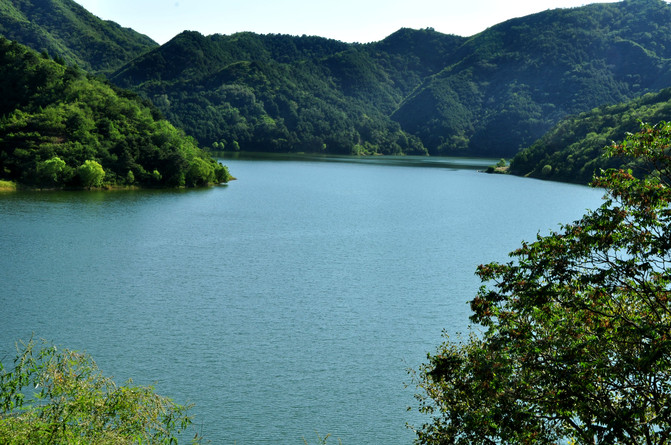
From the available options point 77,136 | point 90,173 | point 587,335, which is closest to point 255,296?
point 587,335

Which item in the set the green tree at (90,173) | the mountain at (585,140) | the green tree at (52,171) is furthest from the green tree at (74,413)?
the mountain at (585,140)

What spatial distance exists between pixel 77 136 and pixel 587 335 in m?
78.0

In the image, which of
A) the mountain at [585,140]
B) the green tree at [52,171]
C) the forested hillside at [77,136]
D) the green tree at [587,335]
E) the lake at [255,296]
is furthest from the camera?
the mountain at [585,140]

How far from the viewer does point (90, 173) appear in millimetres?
72625

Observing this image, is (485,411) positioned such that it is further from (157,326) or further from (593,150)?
(593,150)

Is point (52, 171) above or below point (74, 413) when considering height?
above

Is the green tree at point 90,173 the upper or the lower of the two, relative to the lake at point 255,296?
upper

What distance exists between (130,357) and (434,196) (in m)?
71.2

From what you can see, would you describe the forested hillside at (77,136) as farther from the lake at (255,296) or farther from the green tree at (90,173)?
the lake at (255,296)

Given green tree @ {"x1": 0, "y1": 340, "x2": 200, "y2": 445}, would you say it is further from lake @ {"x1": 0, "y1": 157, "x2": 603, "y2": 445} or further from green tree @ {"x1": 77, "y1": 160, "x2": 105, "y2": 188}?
green tree @ {"x1": 77, "y1": 160, "x2": 105, "y2": 188}

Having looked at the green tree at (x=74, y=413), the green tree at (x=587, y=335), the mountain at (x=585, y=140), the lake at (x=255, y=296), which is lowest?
the lake at (x=255, y=296)

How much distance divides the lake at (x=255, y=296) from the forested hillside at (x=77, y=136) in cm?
598

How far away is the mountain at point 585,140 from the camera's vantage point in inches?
4360

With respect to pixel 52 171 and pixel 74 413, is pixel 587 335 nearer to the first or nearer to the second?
pixel 74 413
